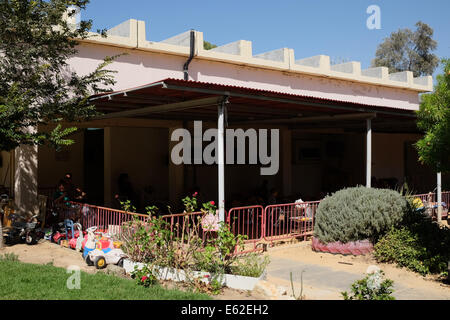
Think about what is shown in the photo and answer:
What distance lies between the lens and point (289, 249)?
954 centimetres

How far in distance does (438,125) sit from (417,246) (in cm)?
215

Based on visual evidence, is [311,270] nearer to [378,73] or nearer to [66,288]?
[66,288]

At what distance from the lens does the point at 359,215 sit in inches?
340

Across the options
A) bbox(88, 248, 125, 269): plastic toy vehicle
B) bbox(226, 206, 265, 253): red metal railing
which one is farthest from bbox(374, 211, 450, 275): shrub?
bbox(88, 248, 125, 269): plastic toy vehicle

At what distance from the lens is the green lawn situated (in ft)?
18.0

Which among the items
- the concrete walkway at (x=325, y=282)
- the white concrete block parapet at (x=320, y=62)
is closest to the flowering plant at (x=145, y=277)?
the concrete walkway at (x=325, y=282)

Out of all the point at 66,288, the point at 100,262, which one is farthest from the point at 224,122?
the point at 66,288

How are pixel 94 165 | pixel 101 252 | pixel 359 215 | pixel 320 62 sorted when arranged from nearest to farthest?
pixel 101 252, pixel 359 215, pixel 94 165, pixel 320 62

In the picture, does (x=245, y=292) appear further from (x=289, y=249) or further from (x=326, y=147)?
(x=326, y=147)

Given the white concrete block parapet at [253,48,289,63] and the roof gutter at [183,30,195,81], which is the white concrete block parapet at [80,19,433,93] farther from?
the roof gutter at [183,30,195,81]

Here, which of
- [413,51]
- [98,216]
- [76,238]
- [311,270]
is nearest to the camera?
[311,270]

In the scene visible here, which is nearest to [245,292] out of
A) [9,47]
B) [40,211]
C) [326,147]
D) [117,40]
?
[40,211]

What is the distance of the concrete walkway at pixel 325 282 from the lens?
620 centimetres

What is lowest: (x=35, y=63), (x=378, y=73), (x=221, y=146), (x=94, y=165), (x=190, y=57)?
(x=94, y=165)
